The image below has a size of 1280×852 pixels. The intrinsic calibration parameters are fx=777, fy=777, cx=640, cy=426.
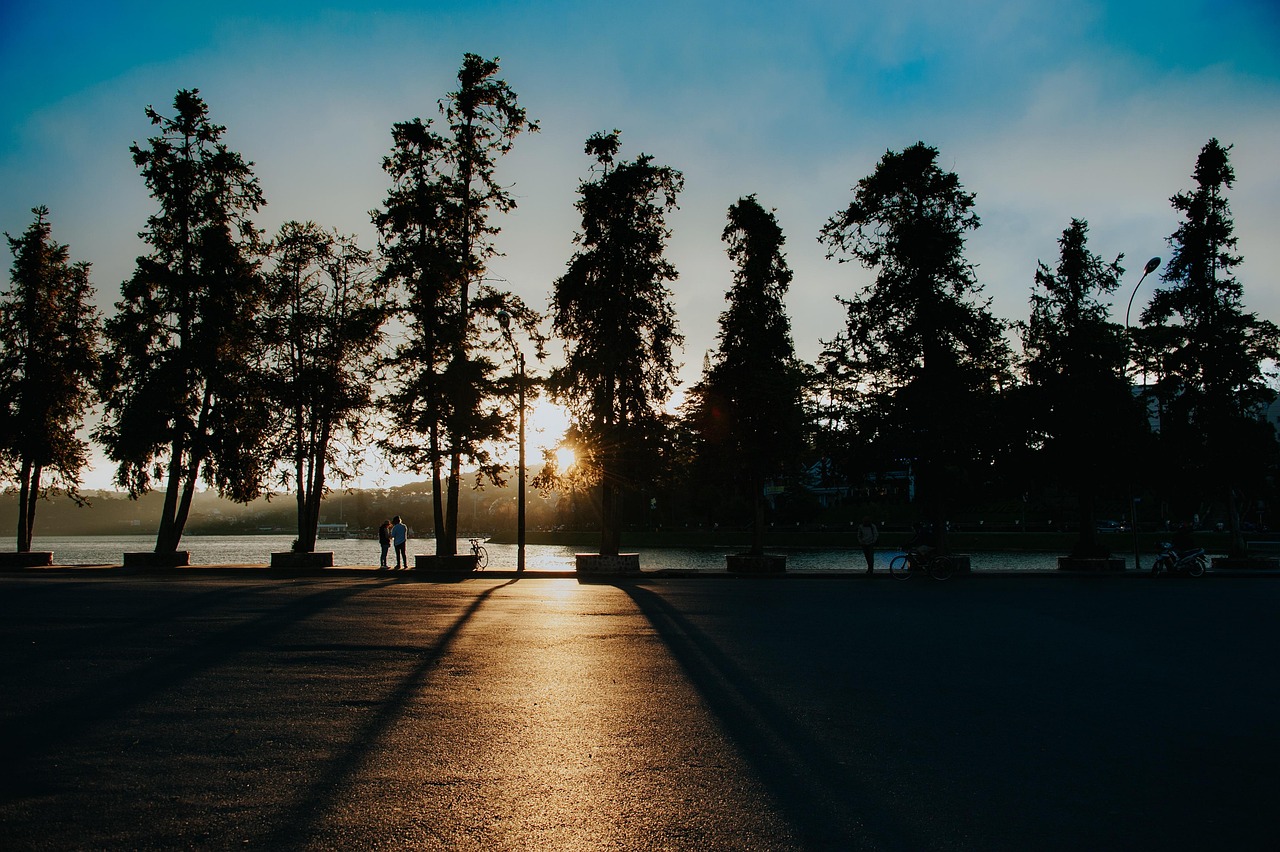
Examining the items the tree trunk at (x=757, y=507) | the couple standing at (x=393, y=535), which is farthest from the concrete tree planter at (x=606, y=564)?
the couple standing at (x=393, y=535)

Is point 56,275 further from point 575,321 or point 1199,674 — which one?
point 1199,674

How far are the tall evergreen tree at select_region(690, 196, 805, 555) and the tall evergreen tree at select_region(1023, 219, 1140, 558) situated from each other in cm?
1082

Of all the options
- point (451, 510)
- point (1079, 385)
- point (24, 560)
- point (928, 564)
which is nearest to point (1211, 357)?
point (1079, 385)

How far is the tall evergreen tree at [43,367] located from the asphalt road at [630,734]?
79.6 feet

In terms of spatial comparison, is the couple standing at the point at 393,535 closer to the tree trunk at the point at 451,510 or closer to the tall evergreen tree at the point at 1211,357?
the tree trunk at the point at 451,510

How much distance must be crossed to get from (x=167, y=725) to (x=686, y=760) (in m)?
4.24

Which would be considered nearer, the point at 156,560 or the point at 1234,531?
the point at 156,560

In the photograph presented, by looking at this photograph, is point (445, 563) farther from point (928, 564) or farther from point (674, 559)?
point (674, 559)

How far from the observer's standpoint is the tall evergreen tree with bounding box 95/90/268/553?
2853cm

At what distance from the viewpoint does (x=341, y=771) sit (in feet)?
17.2

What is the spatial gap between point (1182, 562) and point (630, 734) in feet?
87.0

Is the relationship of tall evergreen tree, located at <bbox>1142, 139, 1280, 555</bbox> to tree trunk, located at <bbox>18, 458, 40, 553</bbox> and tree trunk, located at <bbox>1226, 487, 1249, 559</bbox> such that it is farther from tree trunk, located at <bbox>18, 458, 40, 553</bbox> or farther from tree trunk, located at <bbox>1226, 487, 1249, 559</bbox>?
tree trunk, located at <bbox>18, 458, 40, 553</bbox>

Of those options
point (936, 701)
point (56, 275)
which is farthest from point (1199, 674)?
point (56, 275)

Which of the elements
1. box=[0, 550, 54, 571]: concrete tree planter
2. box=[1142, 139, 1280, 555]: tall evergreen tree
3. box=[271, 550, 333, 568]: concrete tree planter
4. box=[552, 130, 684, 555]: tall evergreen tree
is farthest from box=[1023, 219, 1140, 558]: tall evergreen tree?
box=[0, 550, 54, 571]: concrete tree planter
